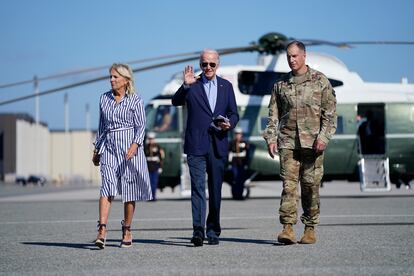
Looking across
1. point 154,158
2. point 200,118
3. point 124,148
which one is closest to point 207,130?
point 200,118

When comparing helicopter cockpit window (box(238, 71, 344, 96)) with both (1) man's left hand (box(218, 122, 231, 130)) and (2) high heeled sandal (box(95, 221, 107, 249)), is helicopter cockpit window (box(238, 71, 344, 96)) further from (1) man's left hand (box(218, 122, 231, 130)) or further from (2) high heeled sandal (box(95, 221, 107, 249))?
(2) high heeled sandal (box(95, 221, 107, 249))

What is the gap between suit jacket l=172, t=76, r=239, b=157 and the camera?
9461 mm

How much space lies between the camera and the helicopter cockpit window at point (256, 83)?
71.6ft

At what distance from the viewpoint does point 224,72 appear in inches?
855

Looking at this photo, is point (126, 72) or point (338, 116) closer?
point (126, 72)

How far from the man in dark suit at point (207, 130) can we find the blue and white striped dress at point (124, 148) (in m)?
0.49

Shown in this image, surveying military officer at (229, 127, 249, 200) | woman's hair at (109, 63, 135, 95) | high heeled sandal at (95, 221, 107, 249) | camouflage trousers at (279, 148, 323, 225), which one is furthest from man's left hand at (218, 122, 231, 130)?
military officer at (229, 127, 249, 200)

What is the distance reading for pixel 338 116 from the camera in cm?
2189

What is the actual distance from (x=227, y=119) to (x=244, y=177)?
475 inches

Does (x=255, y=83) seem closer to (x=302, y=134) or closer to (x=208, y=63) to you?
(x=208, y=63)

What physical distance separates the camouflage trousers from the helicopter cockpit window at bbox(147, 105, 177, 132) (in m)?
13.0

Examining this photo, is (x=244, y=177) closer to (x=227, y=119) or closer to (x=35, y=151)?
(x=227, y=119)

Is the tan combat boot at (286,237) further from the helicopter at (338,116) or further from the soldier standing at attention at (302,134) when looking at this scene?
the helicopter at (338,116)

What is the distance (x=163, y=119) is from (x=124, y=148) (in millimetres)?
12921
